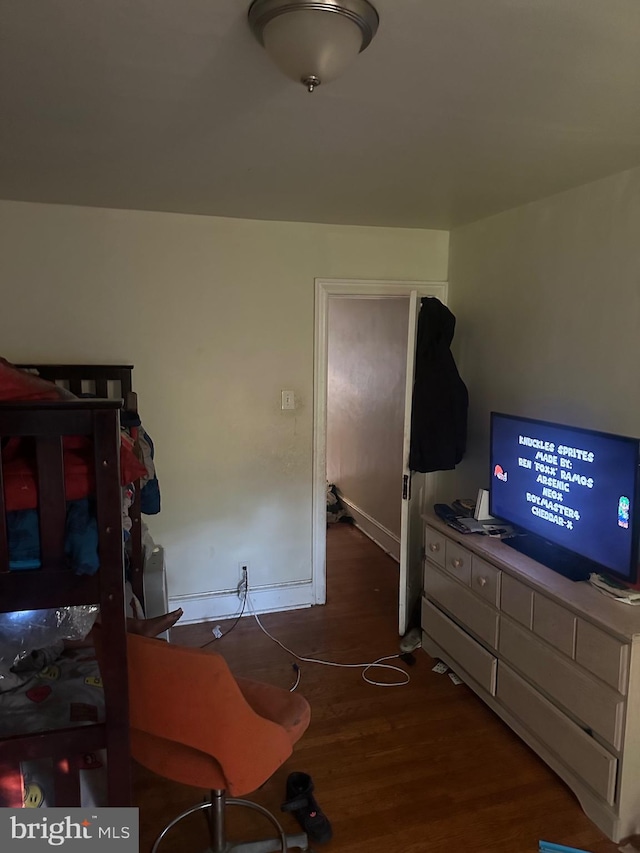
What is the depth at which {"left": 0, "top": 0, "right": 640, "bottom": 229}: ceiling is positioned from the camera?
1.27 m

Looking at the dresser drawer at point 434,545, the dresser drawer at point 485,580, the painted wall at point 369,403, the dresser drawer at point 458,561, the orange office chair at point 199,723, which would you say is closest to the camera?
the orange office chair at point 199,723

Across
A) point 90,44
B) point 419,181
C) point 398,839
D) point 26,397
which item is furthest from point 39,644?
point 419,181

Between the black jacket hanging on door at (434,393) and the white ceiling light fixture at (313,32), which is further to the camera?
the black jacket hanging on door at (434,393)

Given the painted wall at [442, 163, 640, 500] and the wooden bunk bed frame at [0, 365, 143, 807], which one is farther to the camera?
the painted wall at [442, 163, 640, 500]

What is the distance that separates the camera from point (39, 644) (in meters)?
1.96

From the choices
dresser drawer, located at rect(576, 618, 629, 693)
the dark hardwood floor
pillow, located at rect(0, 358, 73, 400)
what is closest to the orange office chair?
the dark hardwood floor

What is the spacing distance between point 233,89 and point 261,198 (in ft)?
4.03

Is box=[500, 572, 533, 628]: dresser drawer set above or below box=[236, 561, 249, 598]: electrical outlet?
above

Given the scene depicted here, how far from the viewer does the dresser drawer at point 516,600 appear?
2.35 metres

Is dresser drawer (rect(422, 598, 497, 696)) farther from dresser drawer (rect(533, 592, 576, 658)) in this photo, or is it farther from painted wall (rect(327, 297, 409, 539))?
painted wall (rect(327, 297, 409, 539))

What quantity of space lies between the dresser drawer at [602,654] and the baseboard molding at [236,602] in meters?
1.95

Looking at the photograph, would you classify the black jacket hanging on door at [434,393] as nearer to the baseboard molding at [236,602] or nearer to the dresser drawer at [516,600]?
the dresser drawer at [516,600]

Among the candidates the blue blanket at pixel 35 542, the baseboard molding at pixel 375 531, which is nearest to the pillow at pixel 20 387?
the blue blanket at pixel 35 542

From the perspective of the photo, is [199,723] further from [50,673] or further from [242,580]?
[242,580]
